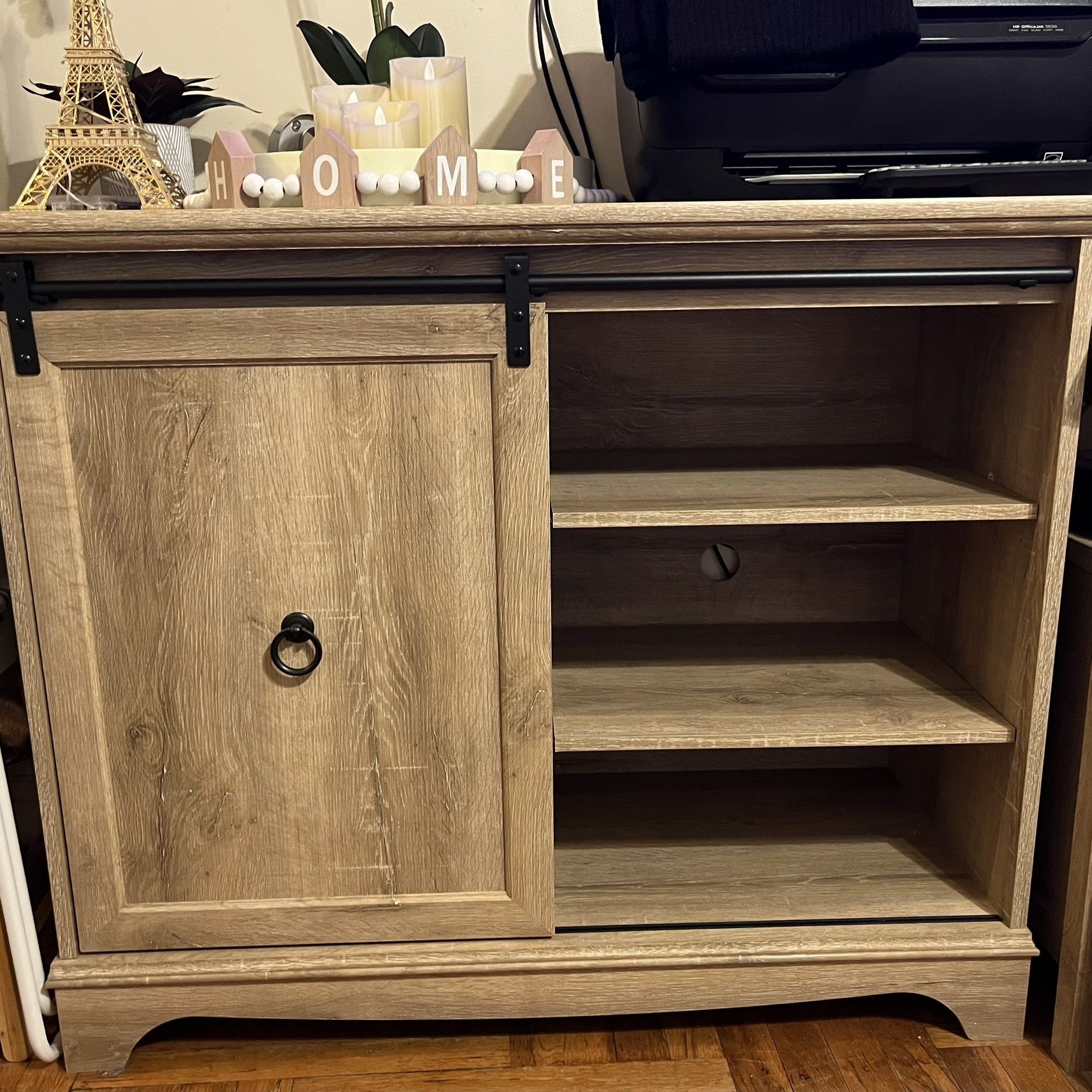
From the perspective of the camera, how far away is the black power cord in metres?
1.34

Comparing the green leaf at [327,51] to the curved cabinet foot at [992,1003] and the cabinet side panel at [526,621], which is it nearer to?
the cabinet side panel at [526,621]

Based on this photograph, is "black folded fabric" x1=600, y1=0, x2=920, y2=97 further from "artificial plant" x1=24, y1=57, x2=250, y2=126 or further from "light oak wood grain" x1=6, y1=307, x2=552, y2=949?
"artificial plant" x1=24, y1=57, x2=250, y2=126

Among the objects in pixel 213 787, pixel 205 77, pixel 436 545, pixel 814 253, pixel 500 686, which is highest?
pixel 205 77

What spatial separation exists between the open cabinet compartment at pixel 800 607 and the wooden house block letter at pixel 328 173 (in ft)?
1.29

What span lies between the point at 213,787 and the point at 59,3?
1.07 meters

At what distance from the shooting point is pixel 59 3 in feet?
4.34

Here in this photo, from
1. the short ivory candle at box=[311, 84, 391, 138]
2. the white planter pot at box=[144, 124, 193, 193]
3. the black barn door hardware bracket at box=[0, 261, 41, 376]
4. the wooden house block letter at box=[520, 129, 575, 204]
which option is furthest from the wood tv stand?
the white planter pot at box=[144, 124, 193, 193]

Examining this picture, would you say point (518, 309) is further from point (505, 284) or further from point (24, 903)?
point (24, 903)

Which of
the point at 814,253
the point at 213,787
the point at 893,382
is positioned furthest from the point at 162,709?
the point at 893,382

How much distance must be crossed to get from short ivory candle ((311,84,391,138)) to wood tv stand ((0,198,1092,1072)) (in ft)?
0.72

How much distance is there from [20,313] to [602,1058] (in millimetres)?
1027

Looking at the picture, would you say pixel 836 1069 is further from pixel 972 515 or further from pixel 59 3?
pixel 59 3

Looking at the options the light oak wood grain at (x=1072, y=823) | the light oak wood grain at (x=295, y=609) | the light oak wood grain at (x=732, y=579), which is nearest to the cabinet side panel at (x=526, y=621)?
the light oak wood grain at (x=295, y=609)

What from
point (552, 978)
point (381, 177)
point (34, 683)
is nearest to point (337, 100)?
point (381, 177)
